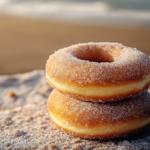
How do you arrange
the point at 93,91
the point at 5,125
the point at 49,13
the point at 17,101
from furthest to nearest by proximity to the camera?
the point at 49,13, the point at 17,101, the point at 5,125, the point at 93,91

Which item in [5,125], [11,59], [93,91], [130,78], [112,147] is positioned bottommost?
[11,59]

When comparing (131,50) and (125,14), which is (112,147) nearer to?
(131,50)

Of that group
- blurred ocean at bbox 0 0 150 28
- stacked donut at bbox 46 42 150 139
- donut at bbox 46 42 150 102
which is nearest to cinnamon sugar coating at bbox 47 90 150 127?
stacked donut at bbox 46 42 150 139

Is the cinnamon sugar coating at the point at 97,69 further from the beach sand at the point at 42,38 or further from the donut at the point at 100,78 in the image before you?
the beach sand at the point at 42,38

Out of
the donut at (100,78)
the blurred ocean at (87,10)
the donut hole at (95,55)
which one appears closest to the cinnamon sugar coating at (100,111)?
the donut at (100,78)

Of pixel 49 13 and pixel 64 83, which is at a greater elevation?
pixel 64 83

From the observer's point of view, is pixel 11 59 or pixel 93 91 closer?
pixel 93 91

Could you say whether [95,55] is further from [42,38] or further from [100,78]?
[42,38]

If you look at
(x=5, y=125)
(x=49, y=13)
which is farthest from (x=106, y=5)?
(x=5, y=125)
